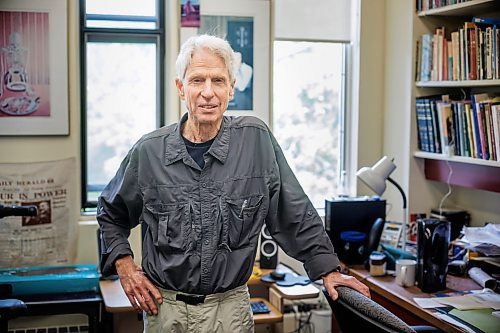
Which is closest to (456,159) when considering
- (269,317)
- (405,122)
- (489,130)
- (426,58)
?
(489,130)

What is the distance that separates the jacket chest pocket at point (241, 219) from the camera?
213 cm

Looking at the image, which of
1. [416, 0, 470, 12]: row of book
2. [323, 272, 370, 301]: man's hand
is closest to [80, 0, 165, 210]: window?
[416, 0, 470, 12]: row of book

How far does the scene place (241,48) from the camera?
3795 millimetres

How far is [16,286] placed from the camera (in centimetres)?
330

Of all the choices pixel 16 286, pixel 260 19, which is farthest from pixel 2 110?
pixel 260 19

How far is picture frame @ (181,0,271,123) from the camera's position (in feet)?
12.3

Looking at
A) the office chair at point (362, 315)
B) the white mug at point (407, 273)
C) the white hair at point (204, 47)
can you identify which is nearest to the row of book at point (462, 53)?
the white mug at point (407, 273)

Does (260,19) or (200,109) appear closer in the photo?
(200,109)

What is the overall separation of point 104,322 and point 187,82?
1685 millimetres

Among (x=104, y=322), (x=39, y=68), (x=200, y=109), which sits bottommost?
(x=104, y=322)

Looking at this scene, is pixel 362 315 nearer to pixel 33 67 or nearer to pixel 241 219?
pixel 241 219

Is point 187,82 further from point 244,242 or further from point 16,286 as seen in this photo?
point 16,286

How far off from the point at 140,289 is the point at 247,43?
2010mm

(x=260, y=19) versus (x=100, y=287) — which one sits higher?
(x=260, y=19)
